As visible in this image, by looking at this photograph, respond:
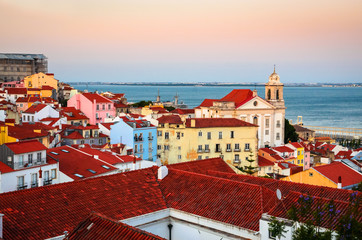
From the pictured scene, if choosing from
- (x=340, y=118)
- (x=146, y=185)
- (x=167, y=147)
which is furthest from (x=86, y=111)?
(x=340, y=118)

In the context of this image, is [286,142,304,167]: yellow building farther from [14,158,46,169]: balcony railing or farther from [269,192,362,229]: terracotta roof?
[269,192,362,229]: terracotta roof

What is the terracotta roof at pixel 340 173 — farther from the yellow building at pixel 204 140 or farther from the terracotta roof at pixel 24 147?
the terracotta roof at pixel 24 147

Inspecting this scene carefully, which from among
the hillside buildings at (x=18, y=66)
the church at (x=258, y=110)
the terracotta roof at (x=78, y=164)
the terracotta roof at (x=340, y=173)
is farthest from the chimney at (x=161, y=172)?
the hillside buildings at (x=18, y=66)

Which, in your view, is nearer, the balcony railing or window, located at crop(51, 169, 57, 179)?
the balcony railing

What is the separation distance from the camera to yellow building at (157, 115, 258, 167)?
135 feet

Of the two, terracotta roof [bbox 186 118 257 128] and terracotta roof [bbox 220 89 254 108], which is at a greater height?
terracotta roof [bbox 220 89 254 108]

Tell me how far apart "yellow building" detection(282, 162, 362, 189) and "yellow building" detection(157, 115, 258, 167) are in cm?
1473

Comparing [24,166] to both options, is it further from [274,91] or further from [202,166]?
[274,91]

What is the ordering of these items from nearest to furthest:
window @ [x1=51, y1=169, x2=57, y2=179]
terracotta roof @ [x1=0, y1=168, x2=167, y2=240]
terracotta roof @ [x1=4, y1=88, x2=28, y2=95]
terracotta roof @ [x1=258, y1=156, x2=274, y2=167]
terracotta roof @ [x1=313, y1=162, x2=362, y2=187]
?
terracotta roof @ [x1=0, y1=168, x2=167, y2=240] → window @ [x1=51, y1=169, x2=57, y2=179] → terracotta roof @ [x1=313, y1=162, x2=362, y2=187] → terracotta roof @ [x1=258, y1=156, x2=274, y2=167] → terracotta roof @ [x1=4, y1=88, x2=28, y2=95]

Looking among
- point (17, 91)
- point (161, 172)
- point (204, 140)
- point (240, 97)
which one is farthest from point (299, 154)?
point (17, 91)

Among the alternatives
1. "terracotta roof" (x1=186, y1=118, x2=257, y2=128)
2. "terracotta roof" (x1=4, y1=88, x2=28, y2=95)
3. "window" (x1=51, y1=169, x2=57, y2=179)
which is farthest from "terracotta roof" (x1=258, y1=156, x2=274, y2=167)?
"terracotta roof" (x1=4, y1=88, x2=28, y2=95)

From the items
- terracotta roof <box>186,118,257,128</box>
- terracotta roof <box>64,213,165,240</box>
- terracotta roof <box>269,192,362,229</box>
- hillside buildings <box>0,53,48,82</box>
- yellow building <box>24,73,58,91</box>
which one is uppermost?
hillside buildings <box>0,53,48,82</box>

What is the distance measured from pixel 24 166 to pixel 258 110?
138ft

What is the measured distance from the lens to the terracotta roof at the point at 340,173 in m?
25.1
